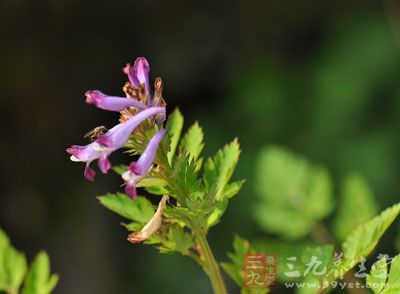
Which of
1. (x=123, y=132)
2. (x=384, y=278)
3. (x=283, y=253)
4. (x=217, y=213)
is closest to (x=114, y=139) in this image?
(x=123, y=132)

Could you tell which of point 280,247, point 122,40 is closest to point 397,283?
point 280,247

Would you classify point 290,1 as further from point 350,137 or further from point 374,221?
point 374,221

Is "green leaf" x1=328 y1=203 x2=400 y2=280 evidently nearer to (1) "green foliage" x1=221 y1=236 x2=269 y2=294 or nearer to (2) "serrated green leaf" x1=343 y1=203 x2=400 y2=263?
(2) "serrated green leaf" x1=343 y1=203 x2=400 y2=263

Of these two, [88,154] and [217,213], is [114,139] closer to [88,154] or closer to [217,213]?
[88,154]

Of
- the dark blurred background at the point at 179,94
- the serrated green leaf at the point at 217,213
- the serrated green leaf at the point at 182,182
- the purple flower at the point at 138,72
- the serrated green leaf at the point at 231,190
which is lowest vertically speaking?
the dark blurred background at the point at 179,94

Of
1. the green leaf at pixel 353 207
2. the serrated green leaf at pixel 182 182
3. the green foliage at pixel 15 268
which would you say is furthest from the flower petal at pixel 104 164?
the green leaf at pixel 353 207

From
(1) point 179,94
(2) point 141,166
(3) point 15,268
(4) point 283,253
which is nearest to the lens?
(2) point 141,166

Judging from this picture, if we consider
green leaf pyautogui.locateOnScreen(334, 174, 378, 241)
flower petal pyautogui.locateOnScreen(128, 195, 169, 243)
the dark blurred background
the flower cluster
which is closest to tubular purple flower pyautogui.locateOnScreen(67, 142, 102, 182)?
the flower cluster

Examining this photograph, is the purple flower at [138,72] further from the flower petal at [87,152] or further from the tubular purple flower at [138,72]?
the flower petal at [87,152]
